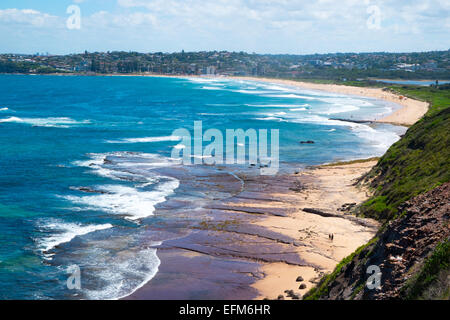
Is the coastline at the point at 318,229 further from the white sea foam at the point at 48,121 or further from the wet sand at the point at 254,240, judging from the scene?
the white sea foam at the point at 48,121

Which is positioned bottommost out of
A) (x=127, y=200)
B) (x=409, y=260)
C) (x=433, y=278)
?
(x=127, y=200)

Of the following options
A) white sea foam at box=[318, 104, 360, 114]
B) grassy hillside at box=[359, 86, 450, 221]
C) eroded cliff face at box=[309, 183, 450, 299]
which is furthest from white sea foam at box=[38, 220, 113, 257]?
white sea foam at box=[318, 104, 360, 114]

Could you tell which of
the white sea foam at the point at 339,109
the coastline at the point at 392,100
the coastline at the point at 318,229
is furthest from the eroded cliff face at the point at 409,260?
the white sea foam at the point at 339,109

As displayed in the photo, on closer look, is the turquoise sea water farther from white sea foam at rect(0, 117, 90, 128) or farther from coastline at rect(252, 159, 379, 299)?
coastline at rect(252, 159, 379, 299)

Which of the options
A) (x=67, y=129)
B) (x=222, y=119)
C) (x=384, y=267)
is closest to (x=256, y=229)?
(x=384, y=267)

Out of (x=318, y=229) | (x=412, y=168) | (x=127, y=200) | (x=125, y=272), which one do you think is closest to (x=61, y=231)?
(x=127, y=200)

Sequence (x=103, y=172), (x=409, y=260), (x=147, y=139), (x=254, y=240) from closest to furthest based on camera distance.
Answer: (x=409, y=260) < (x=254, y=240) < (x=103, y=172) < (x=147, y=139)

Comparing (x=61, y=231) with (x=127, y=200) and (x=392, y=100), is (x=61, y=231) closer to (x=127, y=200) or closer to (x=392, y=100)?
(x=127, y=200)
